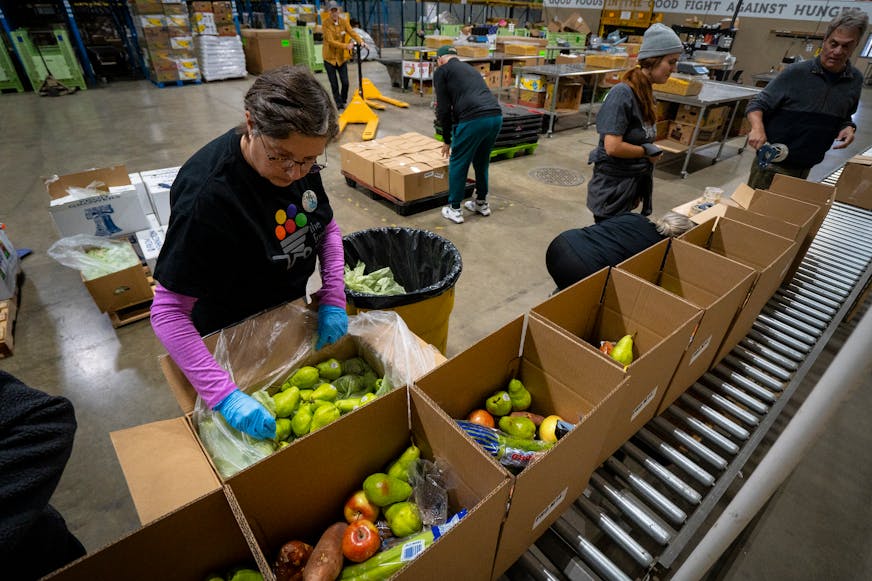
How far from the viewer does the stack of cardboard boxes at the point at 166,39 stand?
29.2 ft

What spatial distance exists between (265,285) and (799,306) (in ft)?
7.78

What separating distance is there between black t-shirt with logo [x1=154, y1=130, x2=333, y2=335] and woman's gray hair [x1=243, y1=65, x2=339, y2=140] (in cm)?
17

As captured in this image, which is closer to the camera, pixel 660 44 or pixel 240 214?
pixel 240 214

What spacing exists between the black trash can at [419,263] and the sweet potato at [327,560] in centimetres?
93

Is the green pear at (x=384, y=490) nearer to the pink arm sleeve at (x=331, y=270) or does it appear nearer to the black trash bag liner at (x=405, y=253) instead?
the pink arm sleeve at (x=331, y=270)

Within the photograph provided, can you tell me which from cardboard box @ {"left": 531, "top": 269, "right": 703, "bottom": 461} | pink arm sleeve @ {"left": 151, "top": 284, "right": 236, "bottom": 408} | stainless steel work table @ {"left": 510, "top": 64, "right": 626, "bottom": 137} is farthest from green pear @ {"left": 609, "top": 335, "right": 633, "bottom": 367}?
stainless steel work table @ {"left": 510, "top": 64, "right": 626, "bottom": 137}

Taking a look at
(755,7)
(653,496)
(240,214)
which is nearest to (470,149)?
(240,214)

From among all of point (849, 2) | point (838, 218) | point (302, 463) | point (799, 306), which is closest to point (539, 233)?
point (838, 218)

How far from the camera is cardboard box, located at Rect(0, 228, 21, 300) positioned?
3018 mm

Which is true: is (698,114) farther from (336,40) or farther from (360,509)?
(360,509)

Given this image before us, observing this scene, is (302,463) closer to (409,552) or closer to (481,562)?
(409,552)

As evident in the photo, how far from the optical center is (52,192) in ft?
10.4

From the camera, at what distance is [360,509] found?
1.14m

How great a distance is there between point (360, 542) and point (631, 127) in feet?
7.95
